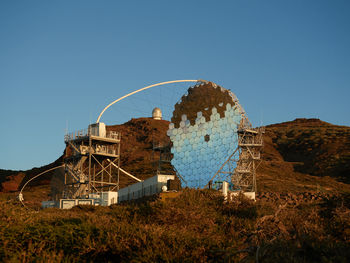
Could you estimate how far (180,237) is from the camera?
16.9 meters

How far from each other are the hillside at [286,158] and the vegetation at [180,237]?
38.0m

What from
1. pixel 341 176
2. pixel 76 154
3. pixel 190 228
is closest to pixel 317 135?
pixel 341 176

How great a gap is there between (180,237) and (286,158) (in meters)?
96.3

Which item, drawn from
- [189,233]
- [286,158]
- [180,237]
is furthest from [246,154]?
[286,158]

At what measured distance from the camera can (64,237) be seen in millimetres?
18312

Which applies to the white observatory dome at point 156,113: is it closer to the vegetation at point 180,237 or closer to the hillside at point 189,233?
the hillside at point 189,233

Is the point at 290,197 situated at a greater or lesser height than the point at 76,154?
lesser

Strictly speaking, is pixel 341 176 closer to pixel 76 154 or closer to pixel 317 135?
pixel 317 135

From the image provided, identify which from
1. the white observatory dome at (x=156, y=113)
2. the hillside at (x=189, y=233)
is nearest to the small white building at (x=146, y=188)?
the hillside at (x=189, y=233)

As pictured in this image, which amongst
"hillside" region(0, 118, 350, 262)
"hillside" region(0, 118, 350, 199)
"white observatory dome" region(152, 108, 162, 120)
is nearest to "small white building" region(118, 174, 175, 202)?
"hillside" region(0, 118, 350, 199)

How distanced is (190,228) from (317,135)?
10065 cm

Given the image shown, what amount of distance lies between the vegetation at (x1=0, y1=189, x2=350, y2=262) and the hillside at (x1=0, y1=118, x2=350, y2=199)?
125 feet

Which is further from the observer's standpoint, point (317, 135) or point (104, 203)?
point (317, 135)

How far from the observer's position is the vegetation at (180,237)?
13.6 m
